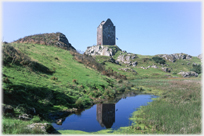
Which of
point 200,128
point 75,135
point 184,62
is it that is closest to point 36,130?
point 75,135

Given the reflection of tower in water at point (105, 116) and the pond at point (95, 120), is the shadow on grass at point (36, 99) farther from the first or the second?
the reflection of tower in water at point (105, 116)

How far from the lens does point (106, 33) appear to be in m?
160

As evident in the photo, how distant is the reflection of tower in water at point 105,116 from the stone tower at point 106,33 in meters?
136

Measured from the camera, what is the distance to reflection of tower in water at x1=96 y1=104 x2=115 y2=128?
18703 mm

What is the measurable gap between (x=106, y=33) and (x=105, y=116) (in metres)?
145

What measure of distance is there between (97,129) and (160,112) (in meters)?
8.57

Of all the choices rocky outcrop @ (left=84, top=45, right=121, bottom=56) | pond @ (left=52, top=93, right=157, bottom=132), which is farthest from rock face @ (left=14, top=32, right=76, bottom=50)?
rocky outcrop @ (left=84, top=45, right=121, bottom=56)

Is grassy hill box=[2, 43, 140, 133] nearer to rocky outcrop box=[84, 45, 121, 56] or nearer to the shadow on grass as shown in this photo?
the shadow on grass

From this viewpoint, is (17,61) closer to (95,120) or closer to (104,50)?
(95,120)

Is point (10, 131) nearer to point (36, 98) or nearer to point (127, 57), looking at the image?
point (36, 98)

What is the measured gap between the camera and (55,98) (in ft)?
82.8

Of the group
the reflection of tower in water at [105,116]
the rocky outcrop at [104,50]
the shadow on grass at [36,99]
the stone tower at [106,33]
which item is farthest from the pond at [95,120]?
the stone tower at [106,33]

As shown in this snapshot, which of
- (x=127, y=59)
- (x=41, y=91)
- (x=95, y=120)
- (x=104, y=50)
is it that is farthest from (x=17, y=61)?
(x=104, y=50)

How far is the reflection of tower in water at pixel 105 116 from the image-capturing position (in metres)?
18.7
